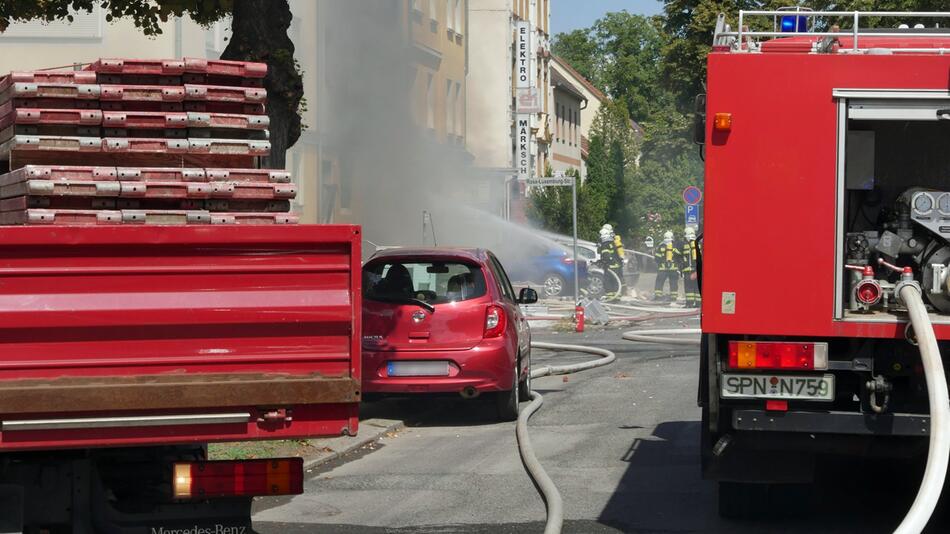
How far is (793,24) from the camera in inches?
326

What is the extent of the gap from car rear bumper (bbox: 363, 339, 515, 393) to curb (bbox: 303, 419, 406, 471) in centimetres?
35

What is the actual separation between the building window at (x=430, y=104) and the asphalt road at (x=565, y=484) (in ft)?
91.3

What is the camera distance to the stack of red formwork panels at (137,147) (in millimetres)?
5672

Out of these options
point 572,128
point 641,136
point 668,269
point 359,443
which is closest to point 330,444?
point 359,443

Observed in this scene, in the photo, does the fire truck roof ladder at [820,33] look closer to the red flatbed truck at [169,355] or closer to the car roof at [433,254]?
the red flatbed truck at [169,355]

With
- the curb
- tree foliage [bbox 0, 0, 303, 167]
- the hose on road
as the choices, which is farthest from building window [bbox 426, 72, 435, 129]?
tree foliage [bbox 0, 0, 303, 167]

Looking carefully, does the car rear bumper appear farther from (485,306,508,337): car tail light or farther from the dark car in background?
the dark car in background

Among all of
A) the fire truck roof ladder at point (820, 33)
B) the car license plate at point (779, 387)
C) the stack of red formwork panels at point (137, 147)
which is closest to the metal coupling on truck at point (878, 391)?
the car license plate at point (779, 387)

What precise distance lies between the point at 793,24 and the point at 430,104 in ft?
109

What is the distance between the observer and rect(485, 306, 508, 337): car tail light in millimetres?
11781

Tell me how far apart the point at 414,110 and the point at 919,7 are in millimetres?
14646

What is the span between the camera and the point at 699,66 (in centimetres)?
3756

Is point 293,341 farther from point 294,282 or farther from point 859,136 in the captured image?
point 859,136

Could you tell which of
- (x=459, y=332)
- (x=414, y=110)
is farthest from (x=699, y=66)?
(x=459, y=332)
